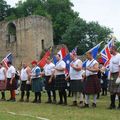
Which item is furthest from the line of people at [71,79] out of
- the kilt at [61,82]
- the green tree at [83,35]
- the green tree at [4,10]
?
the green tree at [4,10]

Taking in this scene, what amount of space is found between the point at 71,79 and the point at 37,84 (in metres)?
2.47

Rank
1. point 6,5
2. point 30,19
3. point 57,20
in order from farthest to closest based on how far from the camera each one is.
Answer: point 6,5, point 57,20, point 30,19

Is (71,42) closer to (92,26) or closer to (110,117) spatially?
(92,26)

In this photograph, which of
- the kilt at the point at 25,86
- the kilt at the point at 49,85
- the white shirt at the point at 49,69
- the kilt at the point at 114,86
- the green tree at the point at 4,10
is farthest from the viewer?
the green tree at the point at 4,10

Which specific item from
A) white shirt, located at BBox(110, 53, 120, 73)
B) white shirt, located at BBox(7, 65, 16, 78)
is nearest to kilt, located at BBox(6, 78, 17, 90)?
white shirt, located at BBox(7, 65, 16, 78)

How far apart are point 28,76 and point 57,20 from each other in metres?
54.1

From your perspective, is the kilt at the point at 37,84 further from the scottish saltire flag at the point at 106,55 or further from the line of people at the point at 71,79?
the scottish saltire flag at the point at 106,55

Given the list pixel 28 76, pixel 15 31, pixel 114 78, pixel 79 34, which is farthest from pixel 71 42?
pixel 114 78

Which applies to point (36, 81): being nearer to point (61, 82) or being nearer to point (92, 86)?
point (61, 82)

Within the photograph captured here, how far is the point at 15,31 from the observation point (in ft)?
176

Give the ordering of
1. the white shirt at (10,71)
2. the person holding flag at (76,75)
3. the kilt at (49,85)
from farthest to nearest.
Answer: the white shirt at (10,71) → the kilt at (49,85) → the person holding flag at (76,75)

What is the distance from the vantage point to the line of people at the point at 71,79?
45.2 ft

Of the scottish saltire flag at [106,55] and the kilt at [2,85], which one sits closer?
the scottish saltire flag at [106,55]

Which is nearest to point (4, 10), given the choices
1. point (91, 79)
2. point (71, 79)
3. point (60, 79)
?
point (60, 79)
